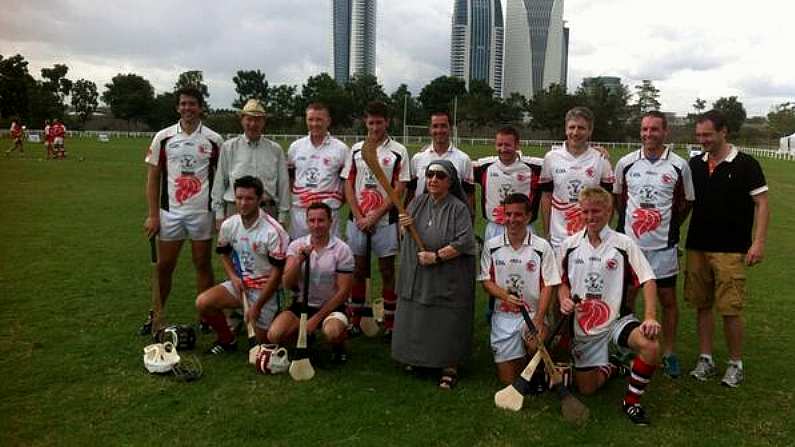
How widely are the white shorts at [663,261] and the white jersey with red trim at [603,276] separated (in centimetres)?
65

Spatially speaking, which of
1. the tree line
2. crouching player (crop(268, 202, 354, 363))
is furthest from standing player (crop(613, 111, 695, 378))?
the tree line

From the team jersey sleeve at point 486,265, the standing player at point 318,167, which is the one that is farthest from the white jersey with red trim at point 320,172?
the team jersey sleeve at point 486,265

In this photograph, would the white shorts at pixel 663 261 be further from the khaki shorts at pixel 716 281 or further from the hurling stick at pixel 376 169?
the hurling stick at pixel 376 169

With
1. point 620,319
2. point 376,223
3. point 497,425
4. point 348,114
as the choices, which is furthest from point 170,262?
point 348,114

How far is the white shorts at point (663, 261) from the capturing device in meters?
5.44

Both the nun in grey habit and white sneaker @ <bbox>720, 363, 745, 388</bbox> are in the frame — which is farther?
white sneaker @ <bbox>720, 363, 745, 388</bbox>

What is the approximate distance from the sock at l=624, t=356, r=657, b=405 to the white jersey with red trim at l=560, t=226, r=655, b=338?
0.39 metres

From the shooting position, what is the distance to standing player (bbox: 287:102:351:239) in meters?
6.18

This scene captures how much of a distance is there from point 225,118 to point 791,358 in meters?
70.8

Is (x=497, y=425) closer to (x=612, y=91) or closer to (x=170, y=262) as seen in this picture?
(x=170, y=262)

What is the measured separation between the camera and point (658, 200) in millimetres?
5371

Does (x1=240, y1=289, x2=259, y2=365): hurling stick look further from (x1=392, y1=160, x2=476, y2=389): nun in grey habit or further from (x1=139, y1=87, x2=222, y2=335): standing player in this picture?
(x1=392, y1=160, x2=476, y2=389): nun in grey habit

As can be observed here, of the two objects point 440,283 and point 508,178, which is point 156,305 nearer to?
point 440,283

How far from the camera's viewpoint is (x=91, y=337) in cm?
603
